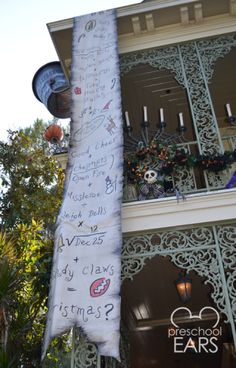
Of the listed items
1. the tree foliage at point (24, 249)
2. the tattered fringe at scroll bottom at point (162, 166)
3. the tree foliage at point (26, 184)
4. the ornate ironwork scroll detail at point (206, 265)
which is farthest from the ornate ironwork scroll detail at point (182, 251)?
the tree foliage at point (26, 184)

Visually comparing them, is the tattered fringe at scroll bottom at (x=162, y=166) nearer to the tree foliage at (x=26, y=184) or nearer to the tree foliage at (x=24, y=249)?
the tree foliage at (x=24, y=249)

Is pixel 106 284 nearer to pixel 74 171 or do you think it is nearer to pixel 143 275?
pixel 74 171

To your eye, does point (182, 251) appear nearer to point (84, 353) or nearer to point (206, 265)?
point (206, 265)

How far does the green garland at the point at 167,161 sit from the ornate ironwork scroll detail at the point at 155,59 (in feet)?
5.13

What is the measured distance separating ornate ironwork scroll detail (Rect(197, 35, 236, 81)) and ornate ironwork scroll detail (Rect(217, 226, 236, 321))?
287 centimetres

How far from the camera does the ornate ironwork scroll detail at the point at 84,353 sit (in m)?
4.36

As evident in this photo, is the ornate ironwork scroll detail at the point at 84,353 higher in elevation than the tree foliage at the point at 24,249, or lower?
lower

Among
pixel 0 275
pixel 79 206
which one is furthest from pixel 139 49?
pixel 0 275

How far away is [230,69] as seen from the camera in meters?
7.58

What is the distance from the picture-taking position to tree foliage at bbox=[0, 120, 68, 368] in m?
5.69

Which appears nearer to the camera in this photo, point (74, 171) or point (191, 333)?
point (191, 333)

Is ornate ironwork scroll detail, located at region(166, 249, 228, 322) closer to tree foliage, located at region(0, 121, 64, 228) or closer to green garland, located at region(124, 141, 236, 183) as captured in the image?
green garland, located at region(124, 141, 236, 183)

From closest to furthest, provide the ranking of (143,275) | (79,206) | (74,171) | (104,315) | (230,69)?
(104,315) → (79,206) → (74,171) → (143,275) → (230,69)

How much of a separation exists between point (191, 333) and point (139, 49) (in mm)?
4717
